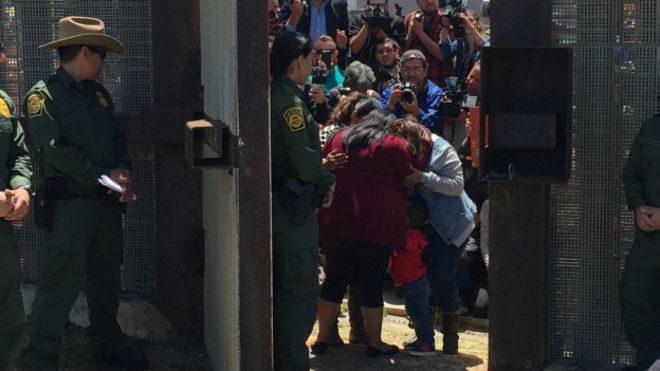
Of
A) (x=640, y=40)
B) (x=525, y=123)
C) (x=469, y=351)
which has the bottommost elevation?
(x=469, y=351)

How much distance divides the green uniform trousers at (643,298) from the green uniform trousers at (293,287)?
1.64 metres

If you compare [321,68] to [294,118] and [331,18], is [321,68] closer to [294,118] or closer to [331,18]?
[331,18]

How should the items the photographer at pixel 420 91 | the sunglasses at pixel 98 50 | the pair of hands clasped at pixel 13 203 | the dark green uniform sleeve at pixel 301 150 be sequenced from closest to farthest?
the pair of hands clasped at pixel 13 203 < the dark green uniform sleeve at pixel 301 150 < the sunglasses at pixel 98 50 < the photographer at pixel 420 91

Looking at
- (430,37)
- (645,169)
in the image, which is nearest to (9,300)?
(645,169)

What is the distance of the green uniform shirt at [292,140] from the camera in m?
5.77

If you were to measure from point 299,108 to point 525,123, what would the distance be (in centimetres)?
124

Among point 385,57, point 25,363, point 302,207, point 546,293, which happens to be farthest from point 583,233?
point 385,57

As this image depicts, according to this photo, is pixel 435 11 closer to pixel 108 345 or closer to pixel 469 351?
pixel 469 351

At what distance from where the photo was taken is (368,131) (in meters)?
7.01

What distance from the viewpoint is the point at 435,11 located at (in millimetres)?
10289

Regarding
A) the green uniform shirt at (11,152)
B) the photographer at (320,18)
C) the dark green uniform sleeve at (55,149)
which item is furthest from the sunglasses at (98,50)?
the photographer at (320,18)

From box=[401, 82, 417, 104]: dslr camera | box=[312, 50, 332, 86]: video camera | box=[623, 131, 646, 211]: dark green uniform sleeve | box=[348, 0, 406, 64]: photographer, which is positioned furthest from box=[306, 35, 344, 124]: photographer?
box=[623, 131, 646, 211]: dark green uniform sleeve

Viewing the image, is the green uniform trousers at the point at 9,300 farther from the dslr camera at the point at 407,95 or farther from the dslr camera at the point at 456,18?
the dslr camera at the point at 456,18

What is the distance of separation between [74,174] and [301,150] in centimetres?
128
